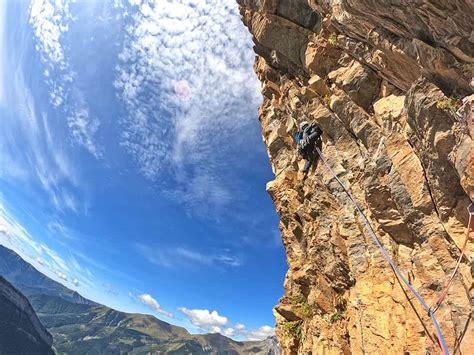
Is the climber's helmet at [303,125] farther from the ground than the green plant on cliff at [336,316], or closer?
farther from the ground

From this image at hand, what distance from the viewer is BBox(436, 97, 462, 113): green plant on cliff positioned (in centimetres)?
1108

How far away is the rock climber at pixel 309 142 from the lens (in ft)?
78.4

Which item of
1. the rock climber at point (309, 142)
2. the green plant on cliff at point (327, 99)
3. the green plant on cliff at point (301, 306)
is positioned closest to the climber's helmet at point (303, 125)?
the rock climber at point (309, 142)

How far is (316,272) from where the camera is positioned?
23234 mm

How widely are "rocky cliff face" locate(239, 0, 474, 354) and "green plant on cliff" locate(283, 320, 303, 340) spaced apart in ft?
0.45

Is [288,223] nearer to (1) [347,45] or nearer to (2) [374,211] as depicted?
(2) [374,211]

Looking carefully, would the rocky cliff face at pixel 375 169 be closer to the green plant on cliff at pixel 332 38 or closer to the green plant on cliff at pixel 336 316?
the green plant on cliff at pixel 336 316

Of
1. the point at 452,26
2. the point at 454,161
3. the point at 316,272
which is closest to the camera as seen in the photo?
the point at 452,26

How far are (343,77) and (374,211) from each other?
8.40 meters

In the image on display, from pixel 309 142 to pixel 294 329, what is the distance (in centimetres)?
1464

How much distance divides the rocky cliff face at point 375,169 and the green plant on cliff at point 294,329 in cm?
14

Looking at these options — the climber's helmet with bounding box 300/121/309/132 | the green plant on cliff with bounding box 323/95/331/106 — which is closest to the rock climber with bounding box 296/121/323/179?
the climber's helmet with bounding box 300/121/309/132

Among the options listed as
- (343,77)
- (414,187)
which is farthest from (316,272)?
(343,77)

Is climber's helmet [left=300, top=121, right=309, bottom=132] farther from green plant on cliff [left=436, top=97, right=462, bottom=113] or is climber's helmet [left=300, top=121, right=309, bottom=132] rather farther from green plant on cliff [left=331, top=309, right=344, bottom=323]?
green plant on cliff [left=436, top=97, right=462, bottom=113]
